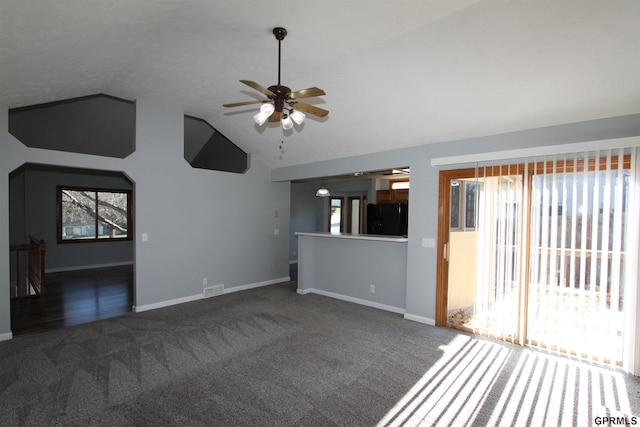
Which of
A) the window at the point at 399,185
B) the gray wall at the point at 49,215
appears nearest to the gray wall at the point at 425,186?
the window at the point at 399,185

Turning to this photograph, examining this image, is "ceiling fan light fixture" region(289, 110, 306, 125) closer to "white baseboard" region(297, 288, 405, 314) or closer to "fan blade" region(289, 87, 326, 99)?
"fan blade" region(289, 87, 326, 99)

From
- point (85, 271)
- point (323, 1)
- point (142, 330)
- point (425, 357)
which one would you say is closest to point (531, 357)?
point (425, 357)

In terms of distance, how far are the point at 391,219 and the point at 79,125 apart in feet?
20.5

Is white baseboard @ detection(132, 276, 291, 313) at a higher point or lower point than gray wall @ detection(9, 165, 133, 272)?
lower

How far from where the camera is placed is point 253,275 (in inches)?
233

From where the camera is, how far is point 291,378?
267cm

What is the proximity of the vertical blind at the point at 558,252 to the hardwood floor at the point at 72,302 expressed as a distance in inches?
197

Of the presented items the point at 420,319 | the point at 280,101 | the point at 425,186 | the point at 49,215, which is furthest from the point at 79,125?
the point at 420,319

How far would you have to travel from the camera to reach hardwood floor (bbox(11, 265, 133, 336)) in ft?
13.1

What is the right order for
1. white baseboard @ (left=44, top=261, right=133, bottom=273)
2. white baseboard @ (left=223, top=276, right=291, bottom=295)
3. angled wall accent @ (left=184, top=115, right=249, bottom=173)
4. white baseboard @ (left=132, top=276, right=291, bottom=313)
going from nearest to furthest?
white baseboard @ (left=132, top=276, right=291, bottom=313) → white baseboard @ (left=223, top=276, right=291, bottom=295) → angled wall accent @ (left=184, top=115, right=249, bottom=173) → white baseboard @ (left=44, top=261, right=133, bottom=273)

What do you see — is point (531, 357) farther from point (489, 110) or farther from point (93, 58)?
point (93, 58)

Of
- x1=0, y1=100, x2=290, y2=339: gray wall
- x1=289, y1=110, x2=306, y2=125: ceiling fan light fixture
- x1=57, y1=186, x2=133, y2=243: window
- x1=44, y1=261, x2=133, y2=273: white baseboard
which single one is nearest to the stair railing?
x1=44, y1=261, x2=133, y2=273: white baseboard

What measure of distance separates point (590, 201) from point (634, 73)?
1.11 metres

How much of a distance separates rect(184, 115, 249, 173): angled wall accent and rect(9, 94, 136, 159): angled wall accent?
48.0 inches
